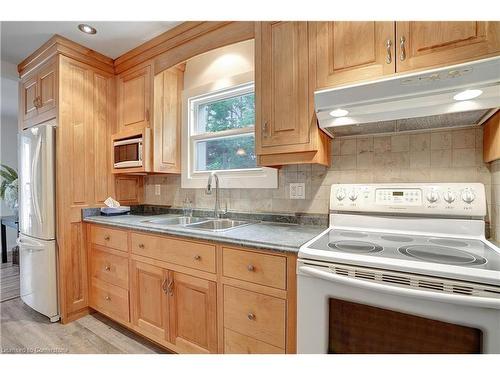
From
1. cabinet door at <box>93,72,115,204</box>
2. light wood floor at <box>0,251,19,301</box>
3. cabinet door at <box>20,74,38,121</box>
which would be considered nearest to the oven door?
cabinet door at <box>93,72,115,204</box>

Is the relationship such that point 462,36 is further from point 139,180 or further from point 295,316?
point 139,180

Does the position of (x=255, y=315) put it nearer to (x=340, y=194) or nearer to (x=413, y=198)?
(x=340, y=194)

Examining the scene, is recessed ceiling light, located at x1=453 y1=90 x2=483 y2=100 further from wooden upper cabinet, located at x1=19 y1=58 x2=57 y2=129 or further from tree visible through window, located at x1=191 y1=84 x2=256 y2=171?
wooden upper cabinet, located at x1=19 y1=58 x2=57 y2=129

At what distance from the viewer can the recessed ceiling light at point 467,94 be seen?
0.98 metres

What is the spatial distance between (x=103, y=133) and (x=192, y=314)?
6.15 feet

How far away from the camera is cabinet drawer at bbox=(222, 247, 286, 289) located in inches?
45.5

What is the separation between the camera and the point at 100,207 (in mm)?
2252

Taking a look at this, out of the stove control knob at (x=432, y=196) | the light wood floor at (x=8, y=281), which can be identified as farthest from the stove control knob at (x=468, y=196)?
the light wood floor at (x=8, y=281)

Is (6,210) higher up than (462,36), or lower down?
lower down

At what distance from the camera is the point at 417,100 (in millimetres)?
1073

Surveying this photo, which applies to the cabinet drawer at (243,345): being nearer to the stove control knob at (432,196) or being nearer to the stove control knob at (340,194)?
the stove control knob at (340,194)

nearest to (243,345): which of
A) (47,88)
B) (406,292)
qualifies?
(406,292)

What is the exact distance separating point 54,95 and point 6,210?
380 cm
